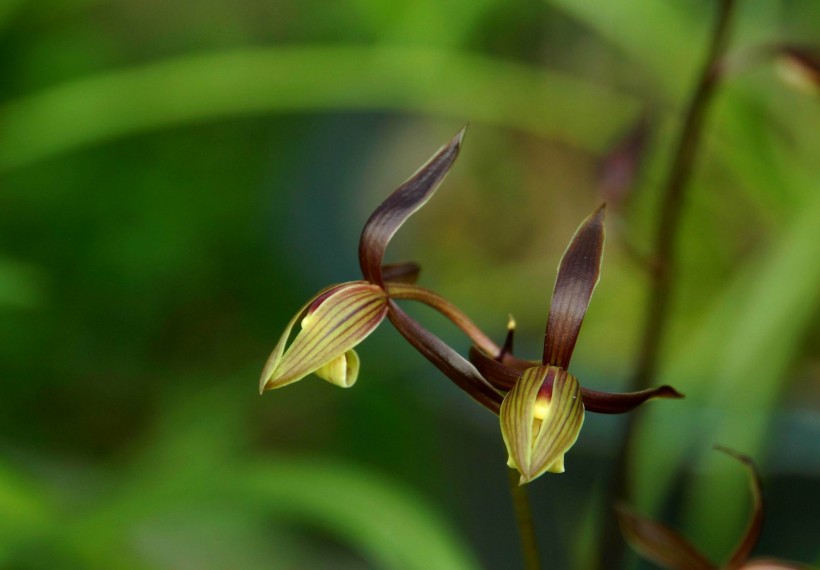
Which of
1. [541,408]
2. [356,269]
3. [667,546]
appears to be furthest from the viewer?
[356,269]

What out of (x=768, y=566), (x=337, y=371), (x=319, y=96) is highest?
(x=319, y=96)

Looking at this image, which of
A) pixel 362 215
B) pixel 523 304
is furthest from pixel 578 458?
pixel 362 215

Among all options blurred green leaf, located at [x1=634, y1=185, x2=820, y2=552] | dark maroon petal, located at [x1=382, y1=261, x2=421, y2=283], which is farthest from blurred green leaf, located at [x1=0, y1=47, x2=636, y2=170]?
dark maroon petal, located at [x1=382, y1=261, x2=421, y2=283]

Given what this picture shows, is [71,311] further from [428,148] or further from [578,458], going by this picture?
[578,458]

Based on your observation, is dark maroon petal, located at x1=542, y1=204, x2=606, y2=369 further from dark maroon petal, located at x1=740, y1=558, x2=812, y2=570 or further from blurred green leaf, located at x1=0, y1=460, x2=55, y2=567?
blurred green leaf, located at x1=0, y1=460, x2=55, y2=567

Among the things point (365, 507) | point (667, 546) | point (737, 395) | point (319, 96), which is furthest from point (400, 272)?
point (319, 96)

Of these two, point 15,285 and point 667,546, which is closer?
point 667,546

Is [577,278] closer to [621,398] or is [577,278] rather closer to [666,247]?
[621,398]
